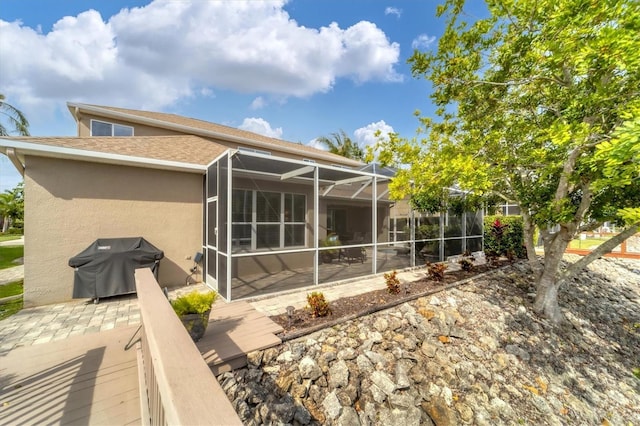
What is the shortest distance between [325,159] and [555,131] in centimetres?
1038

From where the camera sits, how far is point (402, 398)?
10.8ft

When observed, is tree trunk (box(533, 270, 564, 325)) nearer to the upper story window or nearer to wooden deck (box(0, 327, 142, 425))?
wooden deck (box(0, 327, 142, 425))

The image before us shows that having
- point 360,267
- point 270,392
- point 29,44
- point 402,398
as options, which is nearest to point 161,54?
point 29,44

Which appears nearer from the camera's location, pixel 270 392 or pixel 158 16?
pixel 270 392

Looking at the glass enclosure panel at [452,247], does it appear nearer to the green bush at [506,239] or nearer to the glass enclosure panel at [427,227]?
the glass enclosure panel at [427,227]

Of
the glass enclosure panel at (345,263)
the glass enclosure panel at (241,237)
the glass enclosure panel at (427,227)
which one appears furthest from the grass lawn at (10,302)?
the glass enclosure panel at (427,227)

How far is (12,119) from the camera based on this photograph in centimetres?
1205

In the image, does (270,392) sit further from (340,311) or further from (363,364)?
(340,311)

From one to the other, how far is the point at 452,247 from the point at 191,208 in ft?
31.1

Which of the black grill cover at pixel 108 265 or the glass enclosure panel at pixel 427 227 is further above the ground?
the glass enclosure panel at pixel 427 227

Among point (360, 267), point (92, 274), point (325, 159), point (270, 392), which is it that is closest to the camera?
point (270, 392)

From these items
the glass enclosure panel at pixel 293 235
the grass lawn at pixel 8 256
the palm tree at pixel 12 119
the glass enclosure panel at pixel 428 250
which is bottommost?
the grass lawn at pixel 8 256

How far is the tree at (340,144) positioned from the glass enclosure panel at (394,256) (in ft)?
49.4

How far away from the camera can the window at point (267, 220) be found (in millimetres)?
6305
